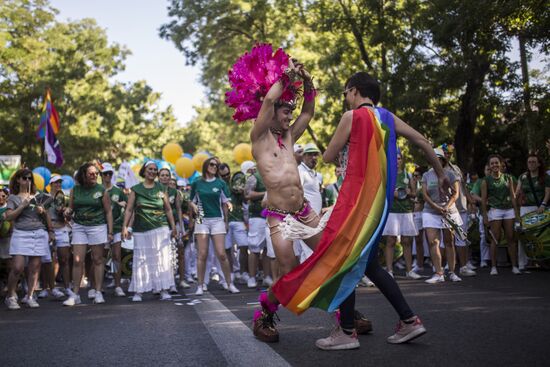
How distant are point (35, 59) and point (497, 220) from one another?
2771 cm

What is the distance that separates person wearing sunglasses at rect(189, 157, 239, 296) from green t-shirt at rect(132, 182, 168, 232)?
679mm

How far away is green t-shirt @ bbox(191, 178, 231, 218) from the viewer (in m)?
10.7

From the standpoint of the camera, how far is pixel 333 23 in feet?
78.1

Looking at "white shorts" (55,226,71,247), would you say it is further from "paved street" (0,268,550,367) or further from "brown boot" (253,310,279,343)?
"brown boot" (253,310,279,343)

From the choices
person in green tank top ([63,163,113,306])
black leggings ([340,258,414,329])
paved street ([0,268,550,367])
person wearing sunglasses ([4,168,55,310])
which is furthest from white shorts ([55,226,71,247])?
black leggings ([340,258,414,329])

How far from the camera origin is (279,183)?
5465 millimetres

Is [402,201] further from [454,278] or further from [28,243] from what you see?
[28,243]

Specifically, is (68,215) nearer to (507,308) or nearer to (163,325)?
(163,325)

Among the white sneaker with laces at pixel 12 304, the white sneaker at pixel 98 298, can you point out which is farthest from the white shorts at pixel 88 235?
the white sneaker with laces at pixel 12 304

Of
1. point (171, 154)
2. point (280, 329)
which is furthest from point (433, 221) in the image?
point (171, 154)

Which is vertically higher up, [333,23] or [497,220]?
[333,23]

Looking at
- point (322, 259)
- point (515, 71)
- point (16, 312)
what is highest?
point (515, 71)

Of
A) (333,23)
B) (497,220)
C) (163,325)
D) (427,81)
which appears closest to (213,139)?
(333,23)

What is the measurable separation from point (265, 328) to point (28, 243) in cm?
555
